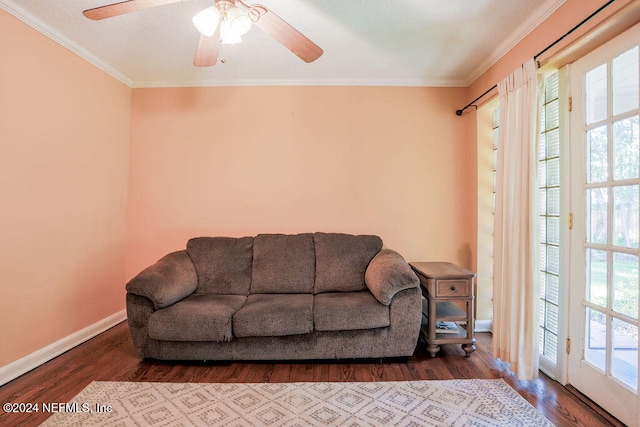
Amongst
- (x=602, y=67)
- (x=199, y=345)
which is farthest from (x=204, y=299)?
(x=602, y=67)

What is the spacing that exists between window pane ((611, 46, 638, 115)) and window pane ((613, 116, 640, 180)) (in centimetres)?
8

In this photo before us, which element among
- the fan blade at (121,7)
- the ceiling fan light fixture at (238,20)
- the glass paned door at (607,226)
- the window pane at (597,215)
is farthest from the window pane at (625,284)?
the fan blade at (121,7)

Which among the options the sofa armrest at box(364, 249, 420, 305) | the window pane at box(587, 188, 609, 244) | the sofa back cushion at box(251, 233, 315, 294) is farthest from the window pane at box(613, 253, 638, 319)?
the sofa back cushion at box(251, 233, 315, 294)

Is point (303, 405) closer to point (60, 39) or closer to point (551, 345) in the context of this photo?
point (551, 345)

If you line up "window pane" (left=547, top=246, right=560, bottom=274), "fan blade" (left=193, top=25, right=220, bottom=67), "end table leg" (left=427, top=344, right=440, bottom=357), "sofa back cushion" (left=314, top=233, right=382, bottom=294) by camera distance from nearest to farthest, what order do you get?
"fan blade" (left=193, top=25, right=220, bottom=67)
"window pane" (left=547, top=246, right=560, bottom=274)
"end table leg" (left=427, top=344, right=440, bottom=357)
"sofa back cushion" (left=314, top=233, right=382, bottom=294)

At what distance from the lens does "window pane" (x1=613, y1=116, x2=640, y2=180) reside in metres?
1.57

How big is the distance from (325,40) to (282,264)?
78.3 inches

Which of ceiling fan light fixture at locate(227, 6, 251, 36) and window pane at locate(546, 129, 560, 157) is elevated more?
ceiling fan light fixture at locate(227, 6, 251, 36)

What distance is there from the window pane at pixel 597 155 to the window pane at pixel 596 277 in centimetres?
46

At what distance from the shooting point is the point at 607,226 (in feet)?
5.64

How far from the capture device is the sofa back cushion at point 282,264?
2736 millimetres

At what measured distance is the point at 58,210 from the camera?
244cm

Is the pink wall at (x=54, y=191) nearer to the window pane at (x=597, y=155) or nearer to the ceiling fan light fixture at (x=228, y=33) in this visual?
the ceiling fan light fixture at (x=228, y=33)

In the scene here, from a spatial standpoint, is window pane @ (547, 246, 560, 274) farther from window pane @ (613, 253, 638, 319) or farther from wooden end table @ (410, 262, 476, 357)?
wooden end table @ (410, 262, 476, 357)
